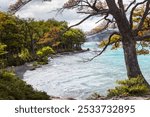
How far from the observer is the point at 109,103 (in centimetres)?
695

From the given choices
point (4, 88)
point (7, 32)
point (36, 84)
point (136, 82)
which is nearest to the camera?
point (4, 88)

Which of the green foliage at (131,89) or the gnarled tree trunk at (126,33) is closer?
the green foliage at (131,89)

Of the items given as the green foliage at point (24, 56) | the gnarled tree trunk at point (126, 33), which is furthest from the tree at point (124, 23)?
the green foliage at point (24, 56)

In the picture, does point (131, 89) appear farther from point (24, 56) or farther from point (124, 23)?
point (24, 56)

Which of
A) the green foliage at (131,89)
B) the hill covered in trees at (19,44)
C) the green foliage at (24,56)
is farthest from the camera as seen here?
the green foliage at (24,56)

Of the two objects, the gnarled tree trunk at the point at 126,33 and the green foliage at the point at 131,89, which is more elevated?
the gnarled tree trunk at the point at 126,33

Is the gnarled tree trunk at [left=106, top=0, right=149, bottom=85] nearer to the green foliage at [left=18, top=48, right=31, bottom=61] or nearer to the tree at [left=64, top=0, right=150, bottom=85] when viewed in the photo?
the tree at [left=64, top=0, right=150, bottom=85]

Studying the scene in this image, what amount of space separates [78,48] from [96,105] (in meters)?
107

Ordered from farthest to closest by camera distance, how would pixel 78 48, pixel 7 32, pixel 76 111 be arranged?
pixel 78 48 < pixel 7 32 < pixel 76 111

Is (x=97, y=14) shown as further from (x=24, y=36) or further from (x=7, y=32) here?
(x=24, y=36)

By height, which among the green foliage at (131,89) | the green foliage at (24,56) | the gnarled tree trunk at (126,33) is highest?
the gnarled tree trunk at (126,33)

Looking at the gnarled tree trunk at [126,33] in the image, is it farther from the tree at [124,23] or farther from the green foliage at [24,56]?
the green foliage at [24,56]

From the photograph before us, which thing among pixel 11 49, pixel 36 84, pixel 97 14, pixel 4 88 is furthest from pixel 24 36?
pixel 4 88

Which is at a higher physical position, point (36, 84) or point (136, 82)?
point (136, 82)
